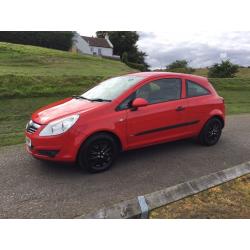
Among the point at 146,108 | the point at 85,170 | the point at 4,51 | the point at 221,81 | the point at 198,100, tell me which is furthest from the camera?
the point at 4,51

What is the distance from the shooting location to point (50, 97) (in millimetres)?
11516

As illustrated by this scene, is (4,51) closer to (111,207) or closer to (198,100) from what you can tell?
(198,100)

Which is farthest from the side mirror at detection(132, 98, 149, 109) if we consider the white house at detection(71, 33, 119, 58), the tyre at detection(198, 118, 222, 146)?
the white house at detection(71, 33, 119, 58)

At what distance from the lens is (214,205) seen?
12.7ft

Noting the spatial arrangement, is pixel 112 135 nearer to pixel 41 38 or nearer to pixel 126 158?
pixel 126 158

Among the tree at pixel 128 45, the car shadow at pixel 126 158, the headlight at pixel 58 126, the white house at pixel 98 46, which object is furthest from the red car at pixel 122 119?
the white house at pixel 98 46

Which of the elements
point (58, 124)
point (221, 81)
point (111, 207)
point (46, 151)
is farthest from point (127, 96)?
point (221, 81)

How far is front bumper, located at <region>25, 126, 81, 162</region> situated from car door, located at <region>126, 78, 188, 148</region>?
982 mm

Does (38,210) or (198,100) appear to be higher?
(198,100)

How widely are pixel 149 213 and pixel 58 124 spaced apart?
1.94m

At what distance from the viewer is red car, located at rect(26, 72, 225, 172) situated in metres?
4.49

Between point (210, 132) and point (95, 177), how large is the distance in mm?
2946

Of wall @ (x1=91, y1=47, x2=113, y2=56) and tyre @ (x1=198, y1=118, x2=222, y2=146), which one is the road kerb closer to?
tyre @ (x1=198, y1=118, x2=222, y2=146)

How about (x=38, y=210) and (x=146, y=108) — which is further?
(x=146, y=108)
